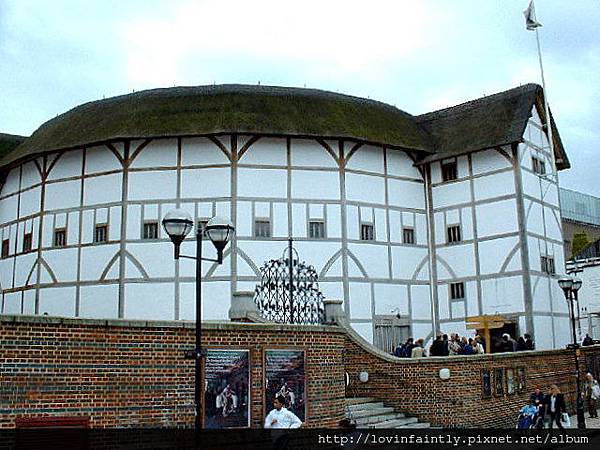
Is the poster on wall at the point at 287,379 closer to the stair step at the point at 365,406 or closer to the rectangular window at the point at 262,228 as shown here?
the stair step at the point at 365,406

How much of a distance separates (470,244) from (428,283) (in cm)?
214

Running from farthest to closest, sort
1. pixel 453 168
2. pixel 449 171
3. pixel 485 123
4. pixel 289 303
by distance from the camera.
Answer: pixel 449 171, pixel 453 168, pixel 485 123, pixel 289 303

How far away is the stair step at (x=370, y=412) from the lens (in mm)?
15789

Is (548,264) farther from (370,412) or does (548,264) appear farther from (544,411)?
(370,412)

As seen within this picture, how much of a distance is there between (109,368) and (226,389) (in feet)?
6.56

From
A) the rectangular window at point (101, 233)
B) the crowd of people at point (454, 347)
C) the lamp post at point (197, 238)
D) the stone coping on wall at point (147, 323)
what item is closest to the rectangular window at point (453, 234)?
the crowd of people at point (454, 347)

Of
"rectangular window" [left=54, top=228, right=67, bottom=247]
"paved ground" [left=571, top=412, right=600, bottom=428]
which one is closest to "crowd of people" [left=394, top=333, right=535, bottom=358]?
"paved ground" [left=571, top=412, right=600, bottom=428]

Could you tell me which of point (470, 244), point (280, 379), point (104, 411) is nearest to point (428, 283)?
point (470, 244)

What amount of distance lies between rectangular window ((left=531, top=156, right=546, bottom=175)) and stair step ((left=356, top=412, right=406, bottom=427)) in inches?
571

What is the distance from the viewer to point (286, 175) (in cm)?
2620

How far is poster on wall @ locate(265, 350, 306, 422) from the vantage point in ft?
41.0

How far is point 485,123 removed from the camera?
28.1 metres

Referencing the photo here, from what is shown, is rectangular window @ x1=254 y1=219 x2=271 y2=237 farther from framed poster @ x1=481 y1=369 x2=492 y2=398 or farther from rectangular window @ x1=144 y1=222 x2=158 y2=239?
framed poster @ x1=481 y1=369 x2=492 y2=398

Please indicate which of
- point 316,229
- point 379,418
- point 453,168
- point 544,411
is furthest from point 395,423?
point 453,168
